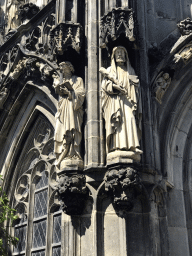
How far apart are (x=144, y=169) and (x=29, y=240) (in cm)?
338

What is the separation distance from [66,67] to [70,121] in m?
1.18

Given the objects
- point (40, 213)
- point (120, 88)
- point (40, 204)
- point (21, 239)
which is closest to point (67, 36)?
point (120, 88)

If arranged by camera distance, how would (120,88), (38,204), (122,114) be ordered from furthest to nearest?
(38,204) → (120,88) → (122,114)

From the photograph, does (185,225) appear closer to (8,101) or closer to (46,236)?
(46,236)

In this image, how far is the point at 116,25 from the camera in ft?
26.1

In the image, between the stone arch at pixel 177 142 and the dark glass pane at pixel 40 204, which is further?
the dark glass pane at pixel 40 204

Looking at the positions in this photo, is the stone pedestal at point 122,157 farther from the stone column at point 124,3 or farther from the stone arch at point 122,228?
the stone column at point 124,3

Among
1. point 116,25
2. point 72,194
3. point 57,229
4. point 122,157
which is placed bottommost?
point 57,229

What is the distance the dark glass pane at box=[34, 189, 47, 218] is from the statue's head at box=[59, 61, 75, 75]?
110 inches

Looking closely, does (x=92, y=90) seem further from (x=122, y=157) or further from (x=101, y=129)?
(x=122, y=157)

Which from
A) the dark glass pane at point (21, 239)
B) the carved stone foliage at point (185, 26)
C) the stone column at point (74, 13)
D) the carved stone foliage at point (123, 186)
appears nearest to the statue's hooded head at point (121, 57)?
the stone column at point (74, 13)

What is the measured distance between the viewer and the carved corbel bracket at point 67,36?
8188 mm

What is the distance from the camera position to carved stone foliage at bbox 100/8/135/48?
7871 mm

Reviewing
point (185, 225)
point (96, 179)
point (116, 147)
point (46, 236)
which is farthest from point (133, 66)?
point (46, 236)
